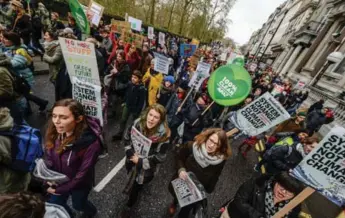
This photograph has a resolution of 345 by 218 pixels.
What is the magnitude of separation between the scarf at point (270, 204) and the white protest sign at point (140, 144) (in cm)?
137

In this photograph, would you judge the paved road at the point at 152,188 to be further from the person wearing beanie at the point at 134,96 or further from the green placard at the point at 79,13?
the green placard at the point at 79,13

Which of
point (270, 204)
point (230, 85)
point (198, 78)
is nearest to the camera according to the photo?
point (270, 204)

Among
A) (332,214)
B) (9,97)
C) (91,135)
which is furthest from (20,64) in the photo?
(332,214)

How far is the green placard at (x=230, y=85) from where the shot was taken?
10.3 ft

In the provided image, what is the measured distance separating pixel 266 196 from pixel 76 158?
200 cm

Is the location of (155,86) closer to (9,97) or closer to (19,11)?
(9,97)

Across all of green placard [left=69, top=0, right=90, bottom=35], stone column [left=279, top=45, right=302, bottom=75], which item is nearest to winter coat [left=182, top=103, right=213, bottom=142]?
green placard [left=69, top=0, right=90, bottom=35]

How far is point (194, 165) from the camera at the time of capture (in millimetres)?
2447

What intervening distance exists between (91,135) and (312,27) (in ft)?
95.8

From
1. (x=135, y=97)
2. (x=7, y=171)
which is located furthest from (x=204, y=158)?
(x=135, y=97)

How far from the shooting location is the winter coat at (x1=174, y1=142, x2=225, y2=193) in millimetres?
2420

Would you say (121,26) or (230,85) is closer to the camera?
(230,85)

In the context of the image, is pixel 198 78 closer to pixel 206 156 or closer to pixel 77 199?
pixel 206 156

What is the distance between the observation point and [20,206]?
1026 millimetres
